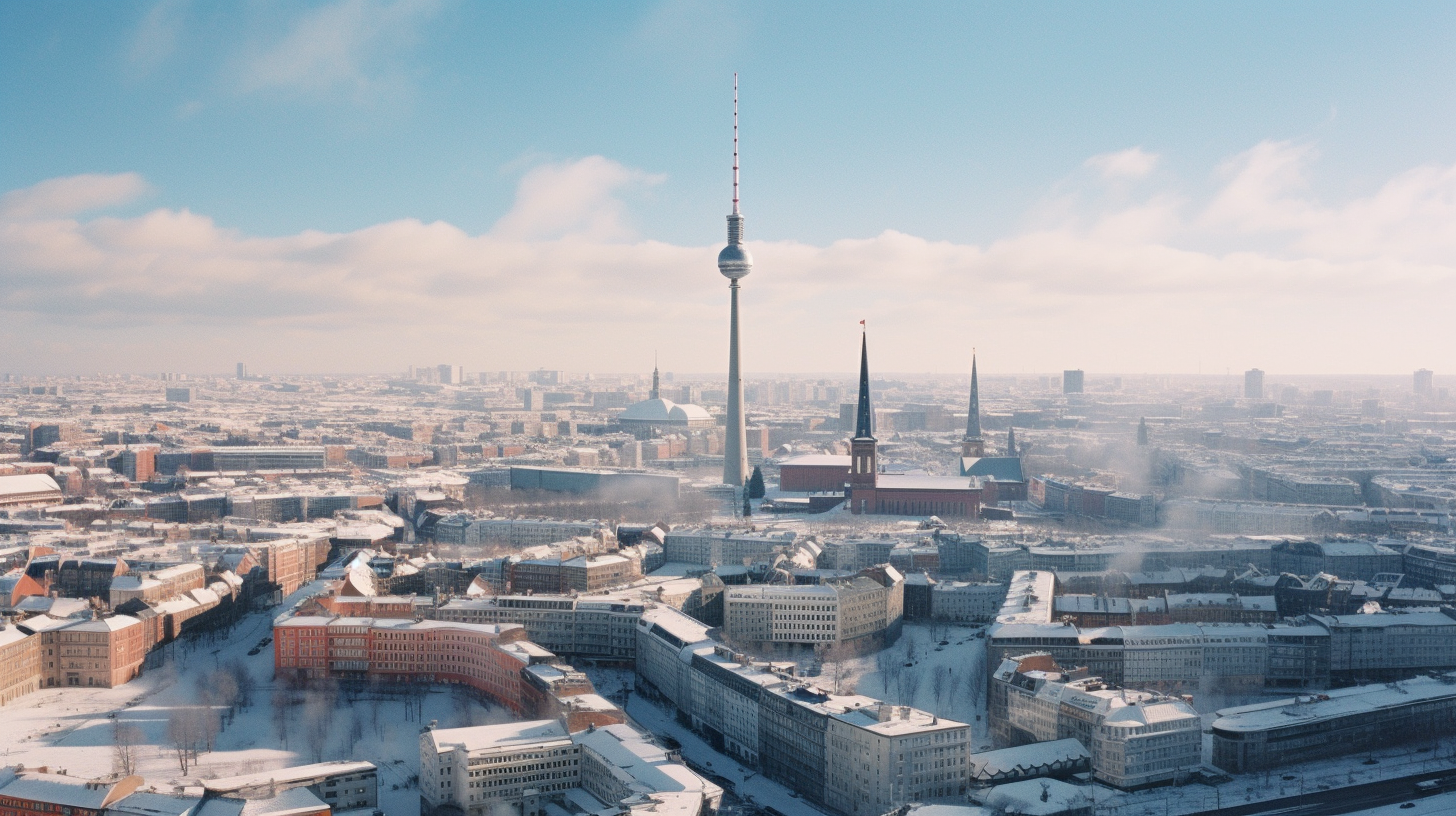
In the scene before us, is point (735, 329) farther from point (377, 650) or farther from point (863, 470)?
point (377, 650)

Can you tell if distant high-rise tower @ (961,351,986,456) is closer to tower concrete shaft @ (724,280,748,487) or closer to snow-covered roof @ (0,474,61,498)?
Answer: tower concrete shaft @ (724,280,748,487)

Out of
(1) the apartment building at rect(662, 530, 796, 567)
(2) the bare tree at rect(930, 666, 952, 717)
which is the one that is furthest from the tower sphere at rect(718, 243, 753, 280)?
(2) the bare tree at rect(930, 666, 952, 717)

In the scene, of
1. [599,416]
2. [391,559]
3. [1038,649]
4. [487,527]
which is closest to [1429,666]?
[1038,649]

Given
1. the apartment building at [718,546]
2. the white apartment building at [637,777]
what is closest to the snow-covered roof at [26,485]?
the apartment building at [718,546]

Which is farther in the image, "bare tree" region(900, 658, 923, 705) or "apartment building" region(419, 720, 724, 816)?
"bare tree" region(900, 658, 923, 705)

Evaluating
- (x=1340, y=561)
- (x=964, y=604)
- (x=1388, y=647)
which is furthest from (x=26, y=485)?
(x=1388, y=647)

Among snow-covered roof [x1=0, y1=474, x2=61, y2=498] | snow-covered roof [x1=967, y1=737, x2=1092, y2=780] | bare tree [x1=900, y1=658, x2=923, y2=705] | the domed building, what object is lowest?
bare tree [x1=900, y1=658, x2=923, y2=705]
